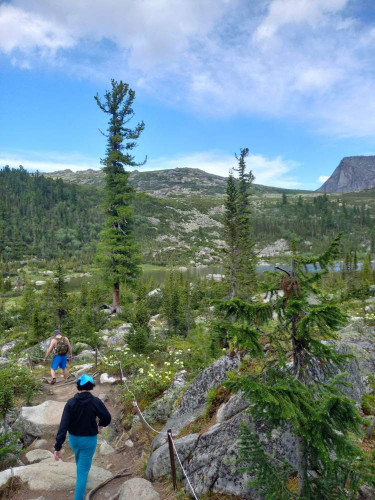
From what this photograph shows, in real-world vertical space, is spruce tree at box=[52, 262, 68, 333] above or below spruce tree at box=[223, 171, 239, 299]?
below

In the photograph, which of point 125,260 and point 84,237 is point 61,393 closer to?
point 125,260

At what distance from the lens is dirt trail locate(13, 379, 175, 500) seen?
587 centimetres

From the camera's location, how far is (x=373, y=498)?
3703 millimetres

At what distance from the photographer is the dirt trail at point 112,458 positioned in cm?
587

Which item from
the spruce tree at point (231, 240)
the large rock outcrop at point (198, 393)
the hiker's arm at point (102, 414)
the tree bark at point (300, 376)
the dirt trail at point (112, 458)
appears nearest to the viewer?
the tree bark at point (300, 376)

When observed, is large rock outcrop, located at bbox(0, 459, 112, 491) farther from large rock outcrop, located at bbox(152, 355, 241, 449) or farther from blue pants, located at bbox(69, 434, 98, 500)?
large rock outcrop, located at bbox(152, 355, 241, 449)

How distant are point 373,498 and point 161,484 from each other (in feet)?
12.8

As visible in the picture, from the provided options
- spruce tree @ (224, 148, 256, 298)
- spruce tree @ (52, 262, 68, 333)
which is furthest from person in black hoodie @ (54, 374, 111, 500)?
spruce tree @ (224, 148, 256, 298)

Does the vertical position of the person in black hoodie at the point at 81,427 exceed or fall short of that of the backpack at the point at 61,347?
it exceeds it

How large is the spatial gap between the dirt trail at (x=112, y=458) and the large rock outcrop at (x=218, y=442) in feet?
1.90

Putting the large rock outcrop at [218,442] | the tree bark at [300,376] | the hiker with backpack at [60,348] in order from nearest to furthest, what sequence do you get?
the tree bark at [300,376]
the large rock outcrop at [218,442]
the hiker with backpack at [60,348]

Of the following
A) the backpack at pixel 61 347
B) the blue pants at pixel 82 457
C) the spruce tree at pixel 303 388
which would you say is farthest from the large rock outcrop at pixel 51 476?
the backpack at pixel 61 347

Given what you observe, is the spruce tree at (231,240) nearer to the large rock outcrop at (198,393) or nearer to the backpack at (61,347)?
the backpack at (61,347)

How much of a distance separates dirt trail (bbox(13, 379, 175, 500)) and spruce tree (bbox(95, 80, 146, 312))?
13295mm
